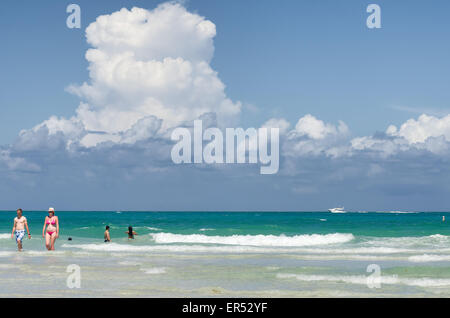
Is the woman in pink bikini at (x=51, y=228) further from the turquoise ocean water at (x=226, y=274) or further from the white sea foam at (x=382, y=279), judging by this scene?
the white sea foam at (x=382, y=279)

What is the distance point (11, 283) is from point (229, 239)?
26.1 meters

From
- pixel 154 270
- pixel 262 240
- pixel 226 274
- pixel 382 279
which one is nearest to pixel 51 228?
pixel 154 270

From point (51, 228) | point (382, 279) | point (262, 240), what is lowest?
point (262, 240)

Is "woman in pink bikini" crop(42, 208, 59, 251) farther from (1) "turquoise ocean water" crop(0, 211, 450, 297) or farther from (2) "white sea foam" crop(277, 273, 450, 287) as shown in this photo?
(2) "white sea foam" crop(277, 273, 450, 287)

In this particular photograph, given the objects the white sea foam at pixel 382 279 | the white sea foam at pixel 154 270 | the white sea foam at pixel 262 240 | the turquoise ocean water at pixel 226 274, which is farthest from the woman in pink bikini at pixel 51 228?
the white sea foam at pixel 262 240

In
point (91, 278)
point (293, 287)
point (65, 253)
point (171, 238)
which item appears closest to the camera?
point (293, 287)

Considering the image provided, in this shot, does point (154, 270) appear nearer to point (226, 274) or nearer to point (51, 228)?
point (226, 274)

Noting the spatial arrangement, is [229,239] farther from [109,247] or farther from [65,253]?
[65,253]

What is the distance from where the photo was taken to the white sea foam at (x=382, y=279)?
14258mm

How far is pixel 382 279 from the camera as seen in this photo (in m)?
15.0

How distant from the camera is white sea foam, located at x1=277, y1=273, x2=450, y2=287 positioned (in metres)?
14.3
